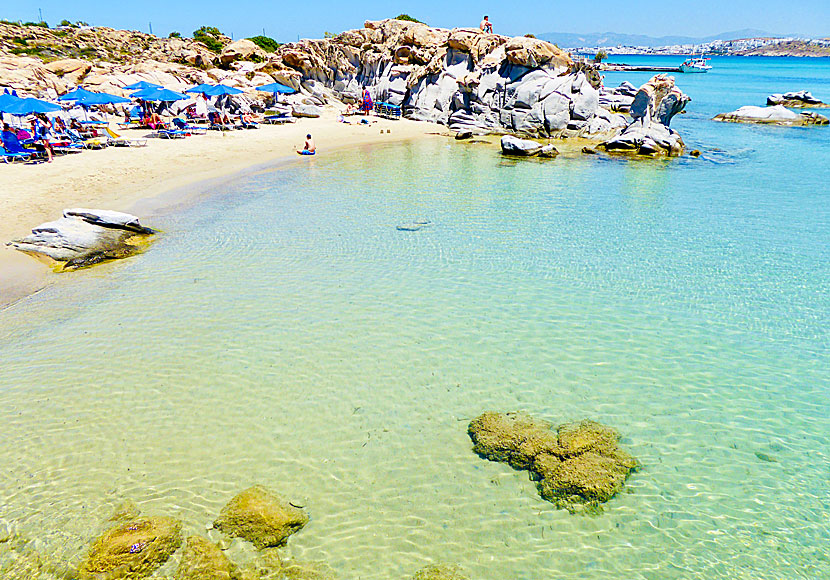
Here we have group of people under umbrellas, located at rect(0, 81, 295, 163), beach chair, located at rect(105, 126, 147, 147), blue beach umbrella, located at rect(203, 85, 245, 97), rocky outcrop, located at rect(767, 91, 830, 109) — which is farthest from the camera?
rocky outcrop, located at rect(767, 91, 830, 109)

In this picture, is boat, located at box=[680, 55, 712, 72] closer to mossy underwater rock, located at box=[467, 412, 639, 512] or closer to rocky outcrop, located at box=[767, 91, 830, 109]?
rocky outcrop, located at box=[767, 91, 830, 109]

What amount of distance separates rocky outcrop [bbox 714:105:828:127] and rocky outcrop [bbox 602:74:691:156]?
12.8m

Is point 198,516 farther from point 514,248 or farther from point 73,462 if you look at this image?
point 514,248

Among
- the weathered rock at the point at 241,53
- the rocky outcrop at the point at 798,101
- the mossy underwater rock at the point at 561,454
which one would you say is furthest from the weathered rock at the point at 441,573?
the rocky outcrop at the point at 798,101

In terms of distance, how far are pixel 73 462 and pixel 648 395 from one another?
7402mm

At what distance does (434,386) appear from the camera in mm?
7191

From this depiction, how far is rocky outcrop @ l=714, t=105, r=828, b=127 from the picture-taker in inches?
1412

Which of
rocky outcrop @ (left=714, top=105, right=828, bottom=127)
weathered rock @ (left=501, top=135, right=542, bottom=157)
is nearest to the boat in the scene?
rocky outcrop @ (left=714, top=105, right=828, bottom=127)

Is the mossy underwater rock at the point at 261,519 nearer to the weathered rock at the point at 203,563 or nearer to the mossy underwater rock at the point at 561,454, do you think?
the weathered rock at the point at 203,563

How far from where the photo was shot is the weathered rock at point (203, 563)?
445cm

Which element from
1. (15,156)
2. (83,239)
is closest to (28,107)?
(15,156)

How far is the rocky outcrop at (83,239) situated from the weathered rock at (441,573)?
10.8 meters

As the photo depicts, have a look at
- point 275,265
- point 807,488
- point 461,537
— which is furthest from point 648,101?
point 461,537

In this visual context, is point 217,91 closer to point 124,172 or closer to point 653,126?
point 124,172
